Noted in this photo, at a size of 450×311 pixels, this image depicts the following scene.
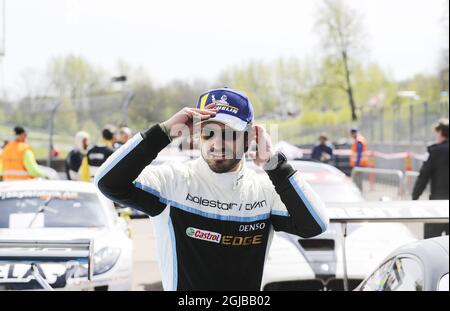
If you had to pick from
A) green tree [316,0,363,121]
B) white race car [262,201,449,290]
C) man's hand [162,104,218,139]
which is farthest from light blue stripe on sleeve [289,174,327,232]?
green tree [316,0,363,121]

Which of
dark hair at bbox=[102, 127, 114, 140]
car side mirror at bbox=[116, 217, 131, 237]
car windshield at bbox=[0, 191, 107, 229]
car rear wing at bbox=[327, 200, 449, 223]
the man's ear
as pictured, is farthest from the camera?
dark hair at bbox=[102, 127, 114, 140]

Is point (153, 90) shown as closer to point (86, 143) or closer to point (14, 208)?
point (14, 208)

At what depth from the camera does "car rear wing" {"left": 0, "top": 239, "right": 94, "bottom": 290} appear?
2811 mm

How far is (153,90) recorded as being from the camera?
5.94 metres

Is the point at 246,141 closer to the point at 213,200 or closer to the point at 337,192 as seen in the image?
the point at 213,200

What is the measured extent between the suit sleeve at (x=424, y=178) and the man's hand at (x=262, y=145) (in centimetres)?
581

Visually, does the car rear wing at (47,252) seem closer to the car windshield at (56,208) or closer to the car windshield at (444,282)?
the car windshield at (444,282)

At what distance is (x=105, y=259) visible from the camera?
659 cm

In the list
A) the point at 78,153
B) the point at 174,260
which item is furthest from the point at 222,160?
the point at 78,153

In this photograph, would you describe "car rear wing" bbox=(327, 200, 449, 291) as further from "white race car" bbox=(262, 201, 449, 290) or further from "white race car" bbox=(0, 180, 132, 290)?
"white race car" bbox=(0, 180, 132, 290)

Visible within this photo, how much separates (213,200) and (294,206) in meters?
0.29

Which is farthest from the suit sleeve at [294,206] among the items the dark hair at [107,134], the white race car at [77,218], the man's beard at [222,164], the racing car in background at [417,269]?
the dark hair at [107,134]

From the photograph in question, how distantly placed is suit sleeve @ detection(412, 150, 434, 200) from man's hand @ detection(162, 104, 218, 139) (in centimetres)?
604
